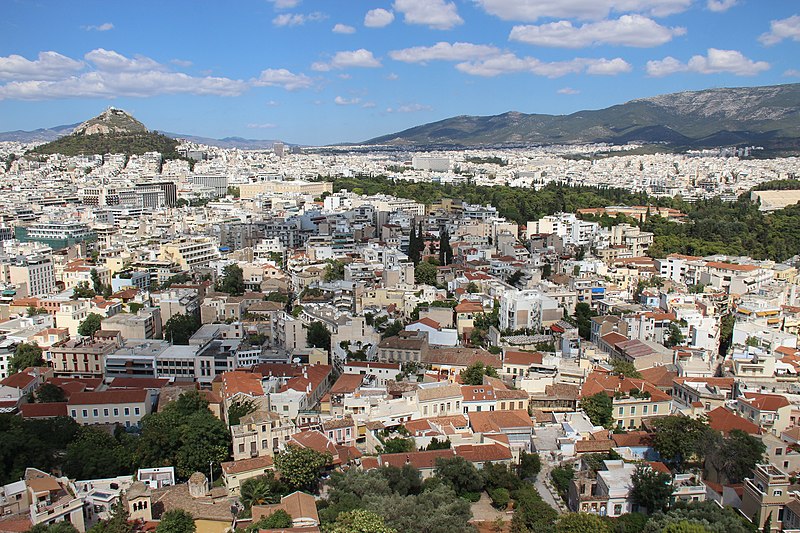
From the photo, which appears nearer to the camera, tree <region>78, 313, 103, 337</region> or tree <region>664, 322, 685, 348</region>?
tree <region>664, 322, 685, 348</region>

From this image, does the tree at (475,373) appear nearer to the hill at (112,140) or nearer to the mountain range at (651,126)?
the hill at (112,140)

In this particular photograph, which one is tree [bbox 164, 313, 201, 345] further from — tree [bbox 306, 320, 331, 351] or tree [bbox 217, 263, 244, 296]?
tree [bbox 306, 320, 331, 351]

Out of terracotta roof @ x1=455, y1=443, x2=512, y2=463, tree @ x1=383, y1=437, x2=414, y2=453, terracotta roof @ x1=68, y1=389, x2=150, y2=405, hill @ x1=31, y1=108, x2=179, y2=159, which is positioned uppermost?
hill @ x1=31, y1=108, x2=179, y2=159

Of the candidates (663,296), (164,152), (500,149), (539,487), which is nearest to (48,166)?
(164,152)

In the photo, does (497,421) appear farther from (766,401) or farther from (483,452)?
(766,401)

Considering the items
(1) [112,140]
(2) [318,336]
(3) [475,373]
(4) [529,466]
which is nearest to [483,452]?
(4) [529,466]

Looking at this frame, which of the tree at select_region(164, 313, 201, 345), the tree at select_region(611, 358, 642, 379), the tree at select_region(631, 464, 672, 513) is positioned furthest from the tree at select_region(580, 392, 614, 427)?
the tree at select_region(164, 313, 201, 345)

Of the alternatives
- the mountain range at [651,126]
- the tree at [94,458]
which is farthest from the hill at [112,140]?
the tree at [94,458]
